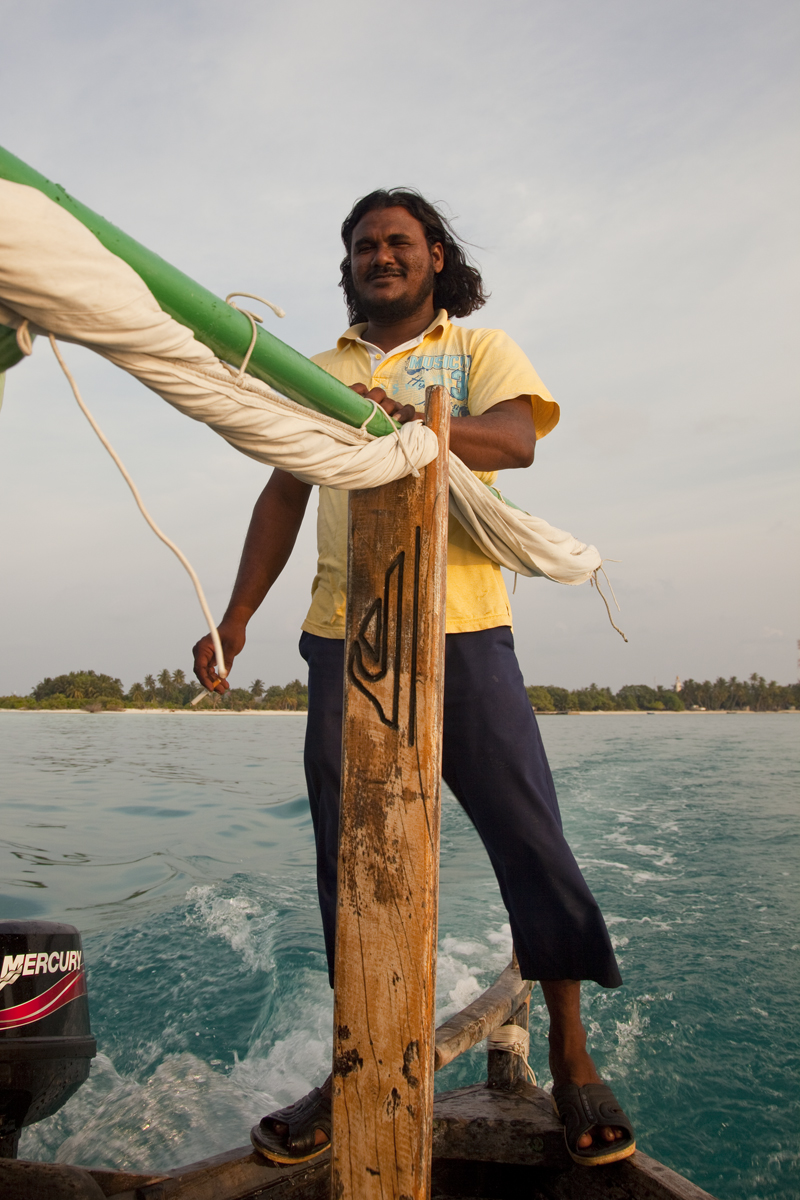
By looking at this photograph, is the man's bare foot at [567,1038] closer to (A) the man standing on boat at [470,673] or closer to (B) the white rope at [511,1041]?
(A) the man standing on boat at [470,673]

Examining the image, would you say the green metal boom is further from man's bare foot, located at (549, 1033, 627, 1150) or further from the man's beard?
man's bare foot, located at (549, 1033, 627, 1150)

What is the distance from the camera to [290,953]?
3.41 m

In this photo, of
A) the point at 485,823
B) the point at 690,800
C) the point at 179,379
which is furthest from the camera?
the point at 690,800

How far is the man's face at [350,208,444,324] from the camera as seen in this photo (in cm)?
165

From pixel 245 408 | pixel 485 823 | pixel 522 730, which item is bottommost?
pixel 485 823

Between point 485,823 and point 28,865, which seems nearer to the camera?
point 485,823

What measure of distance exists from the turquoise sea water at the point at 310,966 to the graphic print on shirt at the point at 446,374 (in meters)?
2.05

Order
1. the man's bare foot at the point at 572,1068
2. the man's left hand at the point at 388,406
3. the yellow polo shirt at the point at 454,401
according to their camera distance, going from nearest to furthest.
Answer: the man's left hand at the point at 388,406 < the man's bare foot at the point at 572,1068 < the yellow polo shirt at the point at 454,401

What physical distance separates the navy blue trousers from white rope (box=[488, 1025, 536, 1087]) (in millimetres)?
578

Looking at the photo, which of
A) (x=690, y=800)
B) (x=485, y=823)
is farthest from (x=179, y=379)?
(x=690, y=800)

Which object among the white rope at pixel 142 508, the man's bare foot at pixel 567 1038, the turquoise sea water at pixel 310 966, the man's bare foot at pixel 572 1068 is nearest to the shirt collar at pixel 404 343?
the white rope at pixel 142 508

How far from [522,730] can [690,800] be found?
7676 mm

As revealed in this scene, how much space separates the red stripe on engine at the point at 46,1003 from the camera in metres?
1.40

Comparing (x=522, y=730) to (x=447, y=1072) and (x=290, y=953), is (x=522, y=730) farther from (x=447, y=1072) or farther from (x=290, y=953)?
(x=290, y=953)
